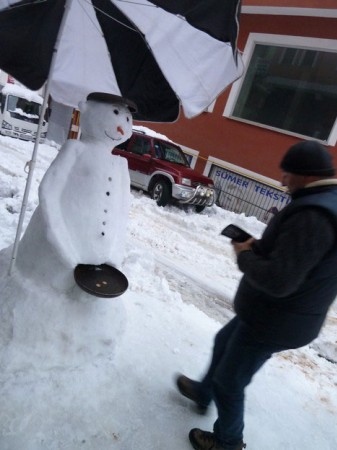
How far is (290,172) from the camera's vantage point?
6.05 feet

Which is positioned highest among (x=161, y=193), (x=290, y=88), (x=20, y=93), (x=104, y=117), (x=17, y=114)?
(x=290, y=88)

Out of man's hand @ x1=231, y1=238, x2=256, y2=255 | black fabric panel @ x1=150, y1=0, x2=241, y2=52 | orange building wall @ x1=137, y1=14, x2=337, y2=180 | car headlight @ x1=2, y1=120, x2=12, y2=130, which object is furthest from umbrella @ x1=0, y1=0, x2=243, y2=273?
car headlight @ x1=2, y1=120, x2=12, y2=130

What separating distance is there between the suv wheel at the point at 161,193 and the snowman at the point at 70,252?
679 cm

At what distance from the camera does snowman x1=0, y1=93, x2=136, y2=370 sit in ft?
7.66

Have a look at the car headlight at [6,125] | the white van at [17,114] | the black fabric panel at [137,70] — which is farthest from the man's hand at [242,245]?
the car headlight at [6,125]

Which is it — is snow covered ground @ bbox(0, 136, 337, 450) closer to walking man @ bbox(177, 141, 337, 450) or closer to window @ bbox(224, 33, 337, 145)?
walking man @ bbox(177, 141, 337, 450)

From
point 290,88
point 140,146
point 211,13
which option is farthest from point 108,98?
point 290,88

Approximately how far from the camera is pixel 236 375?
6.49ft

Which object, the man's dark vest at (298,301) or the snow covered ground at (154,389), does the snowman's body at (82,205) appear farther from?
the man's dark vest at (298,301)

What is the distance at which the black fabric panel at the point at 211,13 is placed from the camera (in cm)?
200

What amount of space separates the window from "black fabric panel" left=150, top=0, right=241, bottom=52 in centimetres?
939

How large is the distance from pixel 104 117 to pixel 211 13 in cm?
92

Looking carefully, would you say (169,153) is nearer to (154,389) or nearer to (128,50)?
(128,50)

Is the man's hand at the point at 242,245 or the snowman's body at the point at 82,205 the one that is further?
the snowman's body at the point at 82,205
